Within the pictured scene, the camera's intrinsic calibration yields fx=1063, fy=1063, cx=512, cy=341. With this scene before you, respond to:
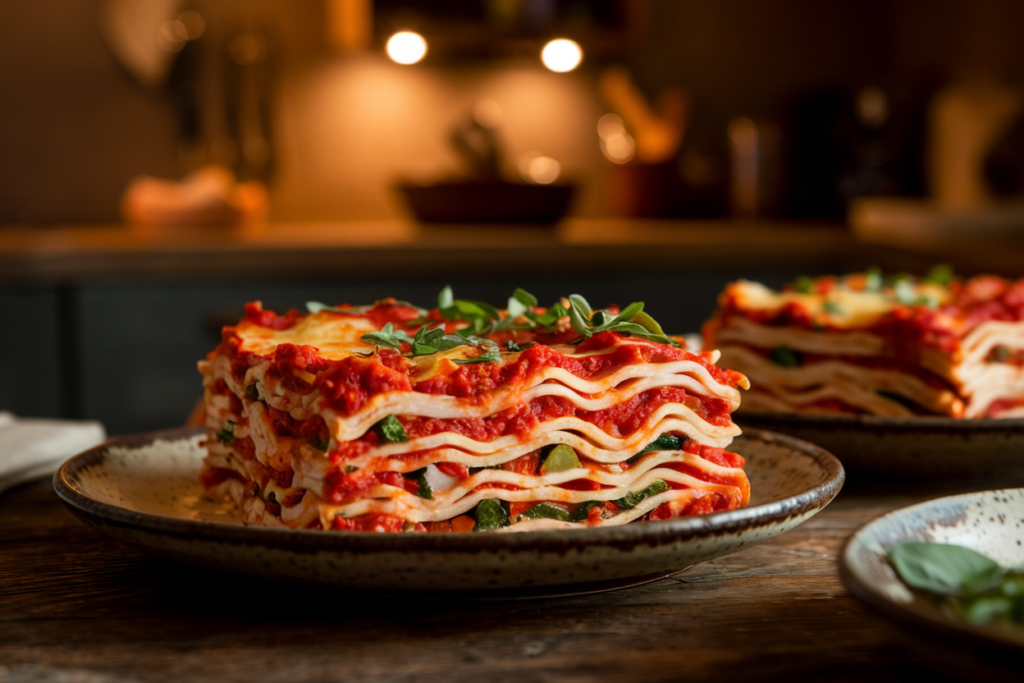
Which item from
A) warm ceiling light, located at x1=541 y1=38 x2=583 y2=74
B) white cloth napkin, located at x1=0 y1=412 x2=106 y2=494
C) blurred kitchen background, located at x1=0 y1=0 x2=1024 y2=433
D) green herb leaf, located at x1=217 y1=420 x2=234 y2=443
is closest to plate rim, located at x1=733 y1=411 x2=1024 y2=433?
green herb leaf, located at x1=217 y1=420 x2=234 y2=443

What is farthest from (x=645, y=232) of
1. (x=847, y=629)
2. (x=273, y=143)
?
(x=847, y=629)

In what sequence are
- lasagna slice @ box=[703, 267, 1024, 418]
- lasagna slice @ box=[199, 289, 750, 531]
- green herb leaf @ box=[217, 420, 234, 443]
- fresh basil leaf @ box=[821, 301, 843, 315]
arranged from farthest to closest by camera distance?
fresh basil leaf @ box=[821, 301, 843, 315], lasagna slice @ box=[703, 267, 1024, 418], green herb leaf @ box=[217, 420, 234, 443], lasagna slice @ box=[199, 289, 750, 531]

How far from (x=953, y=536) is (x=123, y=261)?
2.87m

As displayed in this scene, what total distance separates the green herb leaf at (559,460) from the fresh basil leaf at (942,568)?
272 mm

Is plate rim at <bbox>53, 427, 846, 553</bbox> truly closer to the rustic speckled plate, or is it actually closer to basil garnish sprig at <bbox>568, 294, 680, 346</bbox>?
the rustic speckled plate

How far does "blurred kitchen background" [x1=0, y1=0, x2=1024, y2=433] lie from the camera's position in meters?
3.23

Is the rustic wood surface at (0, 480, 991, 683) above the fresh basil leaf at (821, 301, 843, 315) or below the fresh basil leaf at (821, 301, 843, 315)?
below

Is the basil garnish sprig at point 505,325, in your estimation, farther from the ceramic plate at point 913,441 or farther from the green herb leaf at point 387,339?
the ceramic plate at point 913,441

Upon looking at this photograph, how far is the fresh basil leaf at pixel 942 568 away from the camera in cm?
62

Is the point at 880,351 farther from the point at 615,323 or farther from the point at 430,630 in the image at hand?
the point at 430,630

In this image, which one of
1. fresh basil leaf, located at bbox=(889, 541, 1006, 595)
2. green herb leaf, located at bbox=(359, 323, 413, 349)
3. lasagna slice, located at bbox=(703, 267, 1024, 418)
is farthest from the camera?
lasagna slice, located at bbox=(703, 267, 1024, 418)

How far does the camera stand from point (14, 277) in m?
Answer: 3.08

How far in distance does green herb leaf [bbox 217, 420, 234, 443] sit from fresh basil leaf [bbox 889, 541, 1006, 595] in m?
0.61

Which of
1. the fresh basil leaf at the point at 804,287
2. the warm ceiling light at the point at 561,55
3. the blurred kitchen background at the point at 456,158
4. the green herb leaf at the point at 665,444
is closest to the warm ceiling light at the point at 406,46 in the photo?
the blurred kitchen background at the point at 456,158
